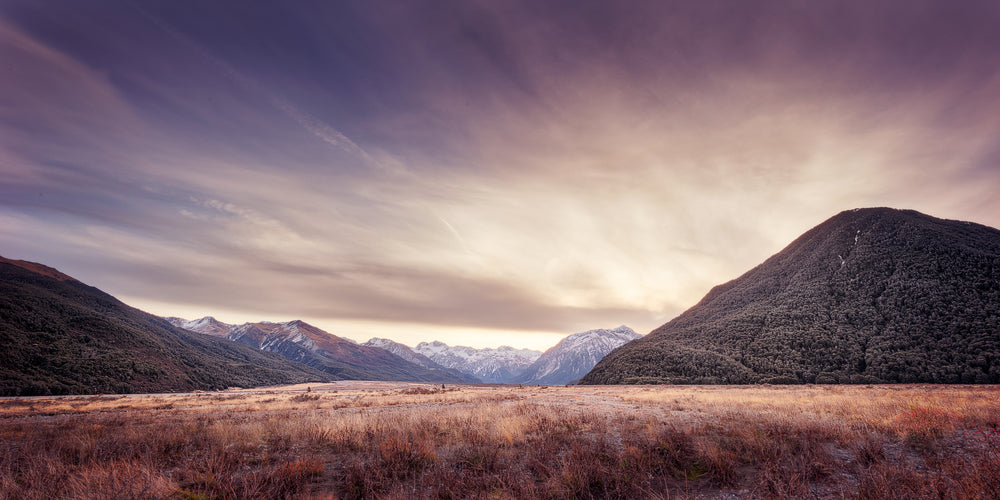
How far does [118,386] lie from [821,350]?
476ft

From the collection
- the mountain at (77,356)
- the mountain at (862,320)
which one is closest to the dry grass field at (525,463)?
the mountain at (862,320)

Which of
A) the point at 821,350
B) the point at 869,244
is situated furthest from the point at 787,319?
the point at 869,244

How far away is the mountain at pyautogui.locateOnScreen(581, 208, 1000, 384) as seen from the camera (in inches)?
2083

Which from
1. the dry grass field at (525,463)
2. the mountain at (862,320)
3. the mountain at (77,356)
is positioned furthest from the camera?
the mountain at (77,356)

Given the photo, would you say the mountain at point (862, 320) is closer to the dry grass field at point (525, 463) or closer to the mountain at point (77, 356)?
the dry grass field at point (525, 463)

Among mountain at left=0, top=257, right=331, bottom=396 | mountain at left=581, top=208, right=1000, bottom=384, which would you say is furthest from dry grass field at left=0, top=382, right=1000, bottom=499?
mountain at left=0, top=257, right=331, bottom=396

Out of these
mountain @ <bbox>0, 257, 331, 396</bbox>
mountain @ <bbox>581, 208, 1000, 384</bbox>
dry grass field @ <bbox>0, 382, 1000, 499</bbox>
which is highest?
mountain @ <bbox>581, 208, 1000, 384</bbox>

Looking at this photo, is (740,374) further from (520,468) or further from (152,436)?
(152,436)

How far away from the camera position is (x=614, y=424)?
42.7 ft

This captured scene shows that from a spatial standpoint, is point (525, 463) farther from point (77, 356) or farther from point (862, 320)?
point (77, 356)

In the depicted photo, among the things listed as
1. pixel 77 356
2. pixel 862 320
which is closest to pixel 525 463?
pixel 862 320

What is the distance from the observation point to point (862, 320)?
2753 inches

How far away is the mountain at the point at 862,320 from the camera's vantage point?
5291 cm

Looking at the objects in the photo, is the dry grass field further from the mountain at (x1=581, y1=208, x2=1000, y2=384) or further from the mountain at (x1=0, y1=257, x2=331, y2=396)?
the mountain at (x1=0, y1=257, x2=331, y2=396)
